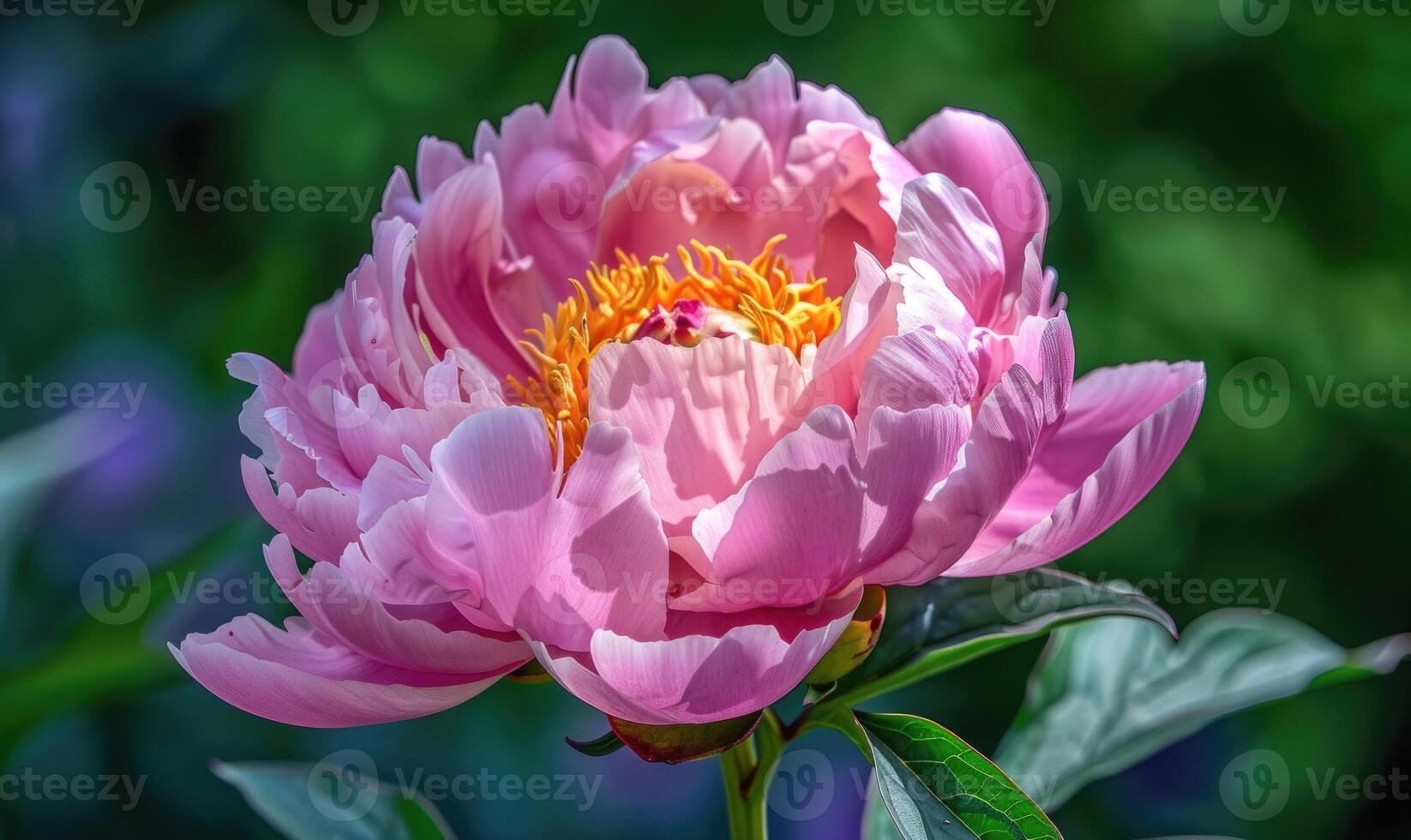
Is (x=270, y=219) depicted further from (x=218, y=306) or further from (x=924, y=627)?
(x=924, y=627)

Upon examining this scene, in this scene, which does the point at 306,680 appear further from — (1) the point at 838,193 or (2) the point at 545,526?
(1) the point at 838,193

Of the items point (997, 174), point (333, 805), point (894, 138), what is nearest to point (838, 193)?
point (997, 174)

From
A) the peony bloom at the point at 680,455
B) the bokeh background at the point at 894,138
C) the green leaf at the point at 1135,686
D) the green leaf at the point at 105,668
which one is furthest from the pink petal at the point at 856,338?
the bokeh background at the point at 894,138

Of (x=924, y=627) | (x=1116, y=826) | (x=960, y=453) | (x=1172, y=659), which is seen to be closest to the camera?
(x=960, y=453)

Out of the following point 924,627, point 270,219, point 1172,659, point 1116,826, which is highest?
point 270,219

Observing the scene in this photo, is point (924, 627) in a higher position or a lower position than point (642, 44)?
lower

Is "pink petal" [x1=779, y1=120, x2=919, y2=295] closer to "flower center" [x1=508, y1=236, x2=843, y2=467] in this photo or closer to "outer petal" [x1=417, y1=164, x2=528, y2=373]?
"flower center" [x1=508, y1=236, x2=843, y2=467]

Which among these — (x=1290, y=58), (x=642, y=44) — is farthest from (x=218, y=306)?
(x=1290, y=58)

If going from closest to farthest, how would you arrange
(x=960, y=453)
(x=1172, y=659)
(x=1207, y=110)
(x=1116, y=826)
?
1. (x=960, y=453)
2. (x=1172, y=659)
3. (x=1116, y=826)
4. (x=1207, y=110)
